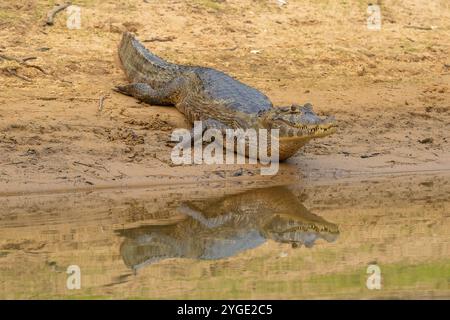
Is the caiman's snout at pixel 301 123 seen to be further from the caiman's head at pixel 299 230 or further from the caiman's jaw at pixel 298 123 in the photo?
the caiman's head at pixel 299 230

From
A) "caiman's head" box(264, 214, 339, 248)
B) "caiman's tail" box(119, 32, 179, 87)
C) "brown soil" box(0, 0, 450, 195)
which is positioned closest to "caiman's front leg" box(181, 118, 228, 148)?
"brown soil" box(0, 0, 450, 195)

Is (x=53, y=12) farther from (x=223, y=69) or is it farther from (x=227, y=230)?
(x=227, y=230)

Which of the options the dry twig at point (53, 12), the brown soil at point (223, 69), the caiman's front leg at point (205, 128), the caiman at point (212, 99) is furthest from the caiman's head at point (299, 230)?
the dry twig at point (53, 12)

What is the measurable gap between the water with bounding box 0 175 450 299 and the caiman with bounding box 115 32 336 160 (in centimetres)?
58

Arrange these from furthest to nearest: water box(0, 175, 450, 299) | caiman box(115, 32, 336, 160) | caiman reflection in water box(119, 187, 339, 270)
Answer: caiman box(115, 32, 336, 160)
caiman reflection in water box(119, 187, 339, 270)
water box(0, 175, 450, 299)

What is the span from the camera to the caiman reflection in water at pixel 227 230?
6.40 metres

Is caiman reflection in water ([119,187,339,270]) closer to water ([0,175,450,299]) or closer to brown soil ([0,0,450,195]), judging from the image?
water ([0,175,450,299])

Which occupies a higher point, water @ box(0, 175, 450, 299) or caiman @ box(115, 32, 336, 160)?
caiman @ box(115, 32, 336, 160)

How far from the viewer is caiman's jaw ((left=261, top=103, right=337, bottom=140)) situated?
8320 mm

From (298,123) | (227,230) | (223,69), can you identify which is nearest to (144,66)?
(223,69)

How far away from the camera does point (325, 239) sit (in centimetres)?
683

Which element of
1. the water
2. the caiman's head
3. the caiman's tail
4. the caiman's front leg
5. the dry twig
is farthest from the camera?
the dry twig

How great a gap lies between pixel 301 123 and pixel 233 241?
211 cm

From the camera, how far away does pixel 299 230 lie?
7.09m
